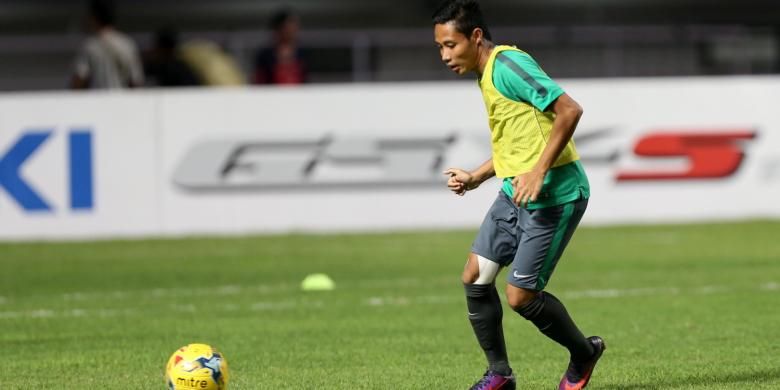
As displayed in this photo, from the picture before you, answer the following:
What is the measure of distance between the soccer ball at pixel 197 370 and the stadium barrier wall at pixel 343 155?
33.7 ft

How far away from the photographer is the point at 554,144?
635 centimetres

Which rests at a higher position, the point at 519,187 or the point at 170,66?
the point at 519,187

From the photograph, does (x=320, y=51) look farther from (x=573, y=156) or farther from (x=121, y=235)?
(x=573, y=156)

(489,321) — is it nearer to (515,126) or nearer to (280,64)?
(515,126)

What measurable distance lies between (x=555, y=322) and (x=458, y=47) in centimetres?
138

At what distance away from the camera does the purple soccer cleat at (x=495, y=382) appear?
6934mm

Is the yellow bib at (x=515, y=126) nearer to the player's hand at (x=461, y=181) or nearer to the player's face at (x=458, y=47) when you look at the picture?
the player's face at (x=458, y=47)

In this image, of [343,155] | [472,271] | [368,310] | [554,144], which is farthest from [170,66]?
[554,144]

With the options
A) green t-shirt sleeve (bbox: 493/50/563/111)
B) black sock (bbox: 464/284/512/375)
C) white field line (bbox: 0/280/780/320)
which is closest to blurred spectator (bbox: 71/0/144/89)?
white field line (bbox: 0/280/780/320)

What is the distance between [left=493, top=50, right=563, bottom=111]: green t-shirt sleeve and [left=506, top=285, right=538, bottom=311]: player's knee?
0.89m

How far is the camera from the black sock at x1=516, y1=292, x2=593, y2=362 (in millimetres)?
6875

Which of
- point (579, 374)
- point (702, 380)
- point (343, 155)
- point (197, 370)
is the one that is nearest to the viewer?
point (197, 370)

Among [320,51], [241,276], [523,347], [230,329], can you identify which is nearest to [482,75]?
[523,347]

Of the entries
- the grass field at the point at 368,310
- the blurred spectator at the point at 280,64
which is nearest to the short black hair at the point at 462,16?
the grass field at the point at 368,310
